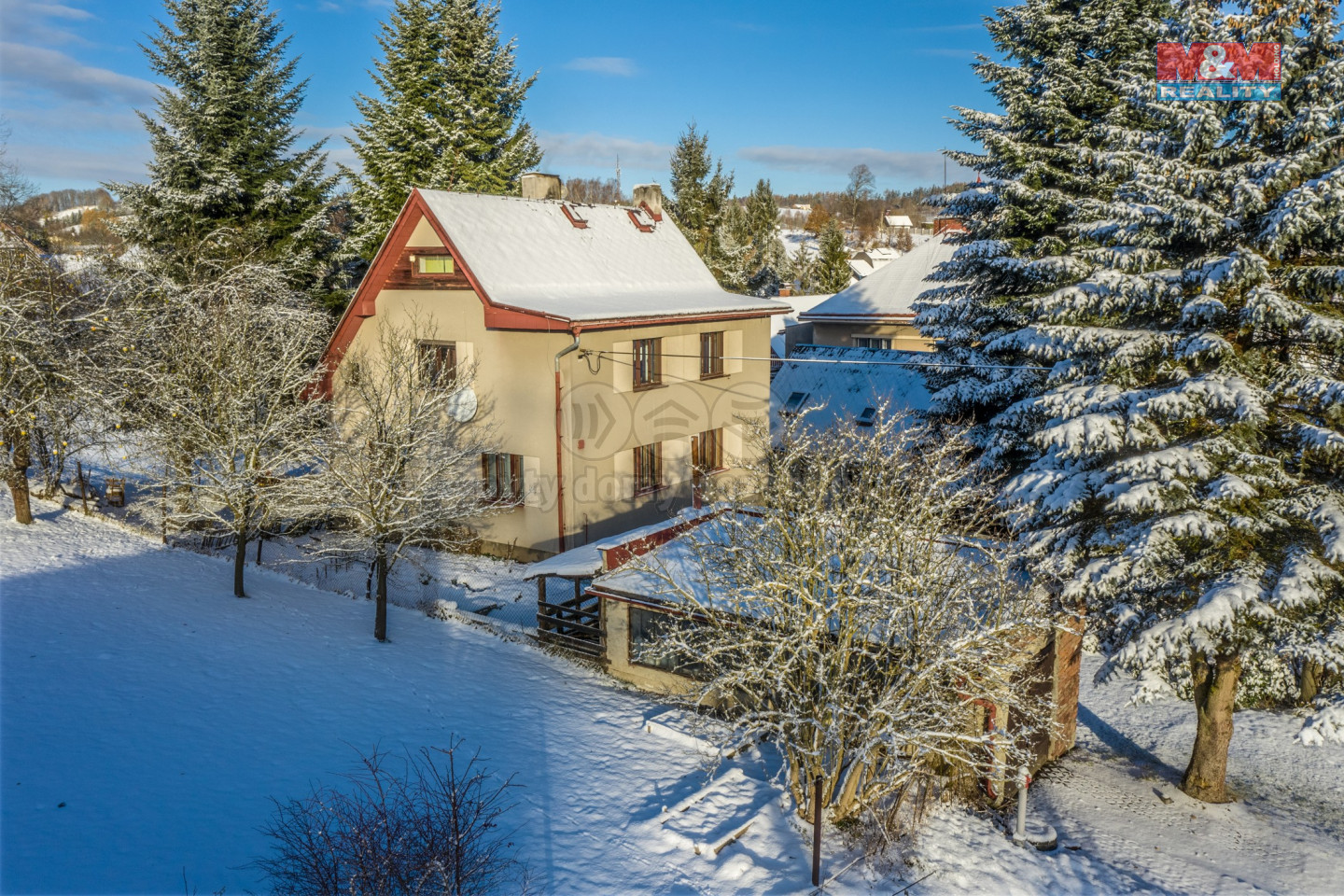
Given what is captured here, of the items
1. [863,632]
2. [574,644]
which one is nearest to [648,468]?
[574,644]

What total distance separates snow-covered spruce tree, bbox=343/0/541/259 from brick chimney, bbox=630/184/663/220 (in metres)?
9.28

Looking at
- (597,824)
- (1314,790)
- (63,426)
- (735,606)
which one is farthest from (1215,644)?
(63,426)

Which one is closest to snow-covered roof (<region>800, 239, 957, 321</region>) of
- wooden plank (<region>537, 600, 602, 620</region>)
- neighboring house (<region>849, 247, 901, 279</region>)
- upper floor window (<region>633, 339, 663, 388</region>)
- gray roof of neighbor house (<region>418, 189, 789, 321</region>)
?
gray roof of neighbor house (<region>418, 189, 789, 321</region>)

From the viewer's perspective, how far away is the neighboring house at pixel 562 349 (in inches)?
788

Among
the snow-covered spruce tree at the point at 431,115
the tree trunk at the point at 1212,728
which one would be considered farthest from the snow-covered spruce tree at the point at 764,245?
the tree trunk at the point at 1212,728

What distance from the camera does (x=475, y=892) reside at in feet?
28.3

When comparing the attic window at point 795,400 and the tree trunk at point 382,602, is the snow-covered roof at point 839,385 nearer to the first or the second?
the attic window at point 795,400

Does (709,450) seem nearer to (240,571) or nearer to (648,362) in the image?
(648,362)

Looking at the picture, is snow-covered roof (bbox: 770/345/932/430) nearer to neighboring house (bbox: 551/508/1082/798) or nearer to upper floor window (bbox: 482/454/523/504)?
upper floor window (bbox: 482/454/523/504)

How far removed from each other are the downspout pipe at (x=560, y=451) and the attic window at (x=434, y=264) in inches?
167

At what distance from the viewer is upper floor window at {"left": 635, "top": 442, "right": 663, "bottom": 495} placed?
22.2m

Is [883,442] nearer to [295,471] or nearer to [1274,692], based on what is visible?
[1274,692]

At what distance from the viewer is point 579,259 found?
76.1 ft

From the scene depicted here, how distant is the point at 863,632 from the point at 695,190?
48.2m
